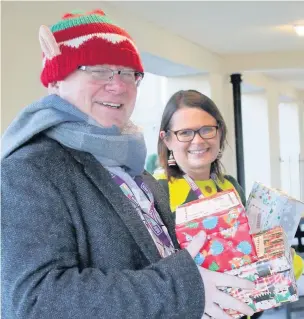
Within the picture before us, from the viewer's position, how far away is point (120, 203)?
82cm

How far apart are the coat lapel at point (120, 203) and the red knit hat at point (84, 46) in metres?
0.16

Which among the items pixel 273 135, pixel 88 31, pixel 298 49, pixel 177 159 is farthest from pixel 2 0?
pixel 273 135

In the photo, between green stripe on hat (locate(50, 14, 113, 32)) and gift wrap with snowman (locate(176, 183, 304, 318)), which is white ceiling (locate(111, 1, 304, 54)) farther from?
gift wrap with snowman (locate(176, 183, 304, 318))

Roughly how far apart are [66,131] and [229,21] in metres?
2.95

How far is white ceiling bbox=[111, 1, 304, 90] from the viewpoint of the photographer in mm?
3100

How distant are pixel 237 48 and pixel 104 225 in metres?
4.12

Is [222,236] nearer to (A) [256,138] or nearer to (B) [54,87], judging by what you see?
(B) [54,87]

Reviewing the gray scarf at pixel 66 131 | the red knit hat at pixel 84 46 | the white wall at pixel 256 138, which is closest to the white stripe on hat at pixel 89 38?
the red knit hat at pixel 84 46

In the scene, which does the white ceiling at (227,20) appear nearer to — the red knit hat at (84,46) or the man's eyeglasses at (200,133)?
the man's eyeglasses at (200,133)

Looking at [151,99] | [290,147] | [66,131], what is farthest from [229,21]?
[290,147]

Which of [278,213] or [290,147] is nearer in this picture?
[278,213]

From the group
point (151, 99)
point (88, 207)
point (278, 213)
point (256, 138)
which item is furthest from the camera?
Result: point (256, 138)

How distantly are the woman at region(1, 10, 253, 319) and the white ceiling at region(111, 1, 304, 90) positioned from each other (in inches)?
83.3

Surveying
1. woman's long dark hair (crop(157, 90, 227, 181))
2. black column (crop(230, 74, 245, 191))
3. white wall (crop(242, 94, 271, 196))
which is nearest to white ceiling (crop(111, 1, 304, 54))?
black column (crop(230, 74, 245, 191))
